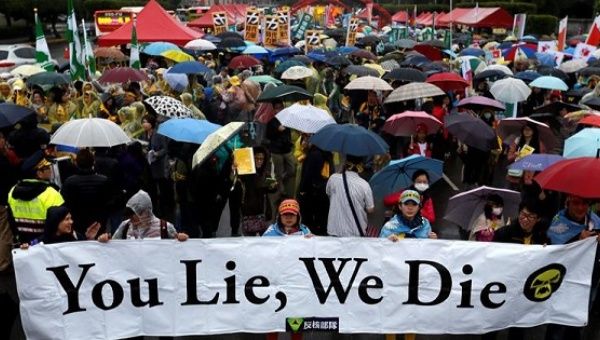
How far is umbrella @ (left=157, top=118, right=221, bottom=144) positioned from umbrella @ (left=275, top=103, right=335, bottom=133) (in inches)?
42.1

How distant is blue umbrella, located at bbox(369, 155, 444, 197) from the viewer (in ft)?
21.6

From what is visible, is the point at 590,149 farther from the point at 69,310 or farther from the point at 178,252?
the point at 69,310

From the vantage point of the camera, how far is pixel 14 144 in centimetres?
777

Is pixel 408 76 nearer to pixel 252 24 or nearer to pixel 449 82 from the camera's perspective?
pixel 449 82

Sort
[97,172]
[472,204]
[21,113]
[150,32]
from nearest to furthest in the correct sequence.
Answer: [472,204] < [97,172] < [21,113] < [150,32]

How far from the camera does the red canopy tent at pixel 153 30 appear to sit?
1845 centimetres

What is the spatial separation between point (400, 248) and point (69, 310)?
2538 millimetres

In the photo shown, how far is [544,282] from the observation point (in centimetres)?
506

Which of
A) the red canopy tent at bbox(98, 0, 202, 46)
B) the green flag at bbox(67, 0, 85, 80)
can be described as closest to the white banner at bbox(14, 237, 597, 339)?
the green flag at bbox(67, 0, 85, 80)

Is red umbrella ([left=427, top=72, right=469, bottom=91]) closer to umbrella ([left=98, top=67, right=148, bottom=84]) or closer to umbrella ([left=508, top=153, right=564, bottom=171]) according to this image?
umbrella ([left=98, top=67, right=148, bottom=84])

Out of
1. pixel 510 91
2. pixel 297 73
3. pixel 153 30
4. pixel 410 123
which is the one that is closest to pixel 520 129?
pixel 410 123

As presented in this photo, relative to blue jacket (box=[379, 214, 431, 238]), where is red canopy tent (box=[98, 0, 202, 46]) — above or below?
above

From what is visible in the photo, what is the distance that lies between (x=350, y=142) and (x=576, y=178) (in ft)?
7.14

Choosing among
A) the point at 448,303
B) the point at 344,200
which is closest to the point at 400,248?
the point at 448,303
